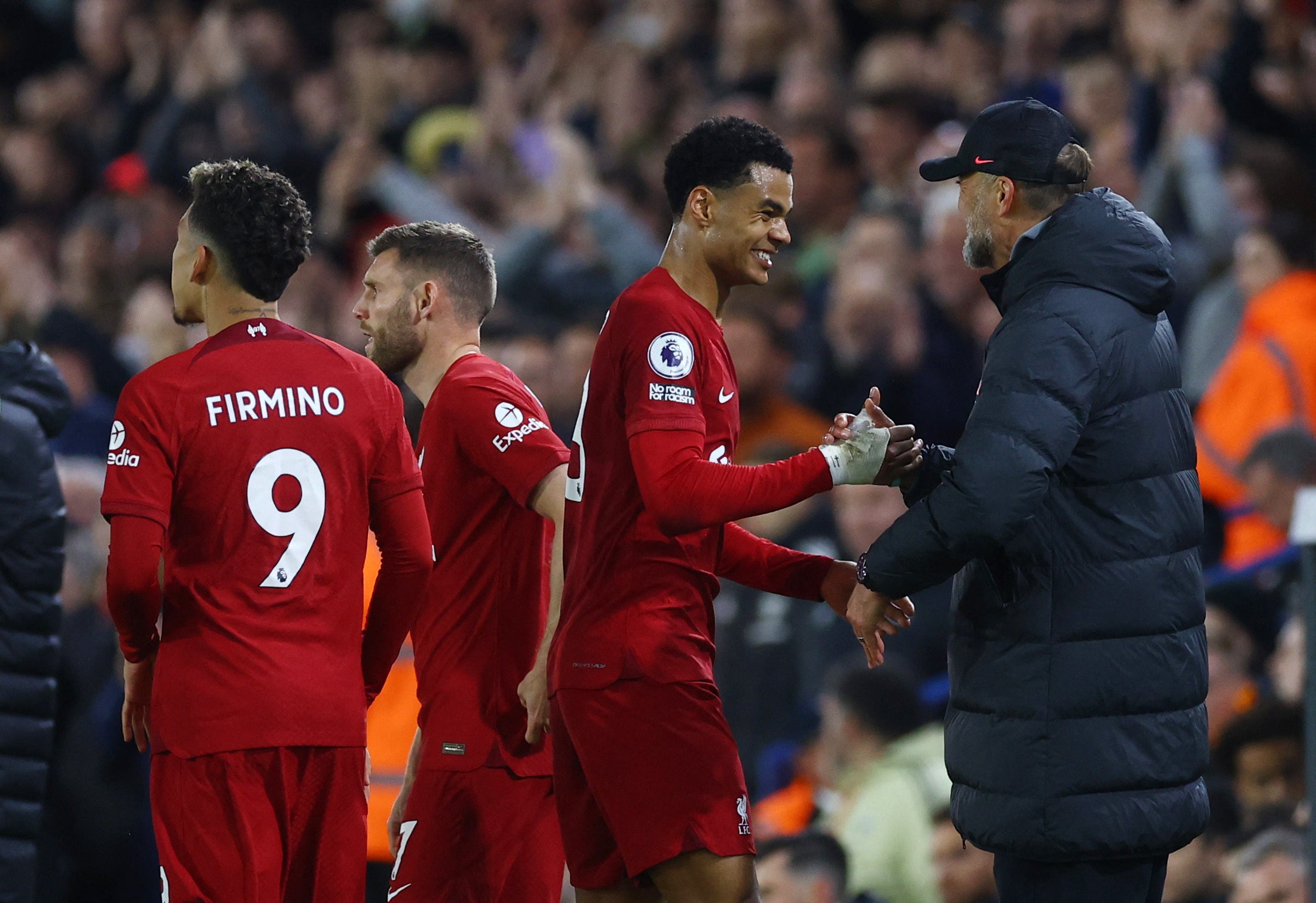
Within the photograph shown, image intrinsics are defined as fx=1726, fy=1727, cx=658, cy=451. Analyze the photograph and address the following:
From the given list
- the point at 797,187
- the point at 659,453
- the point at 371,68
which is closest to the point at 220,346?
the point at 659,453

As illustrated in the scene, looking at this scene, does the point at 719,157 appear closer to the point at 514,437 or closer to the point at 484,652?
the point at 514,437

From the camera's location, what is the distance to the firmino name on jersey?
11.1 ft

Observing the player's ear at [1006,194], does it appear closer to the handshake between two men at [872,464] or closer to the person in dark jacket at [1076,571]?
the person in dark jacket at [1076,571]

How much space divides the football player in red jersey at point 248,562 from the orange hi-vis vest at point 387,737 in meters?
2.13

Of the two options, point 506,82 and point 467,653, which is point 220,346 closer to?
point 467,653

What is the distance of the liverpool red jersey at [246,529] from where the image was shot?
335 centimetres

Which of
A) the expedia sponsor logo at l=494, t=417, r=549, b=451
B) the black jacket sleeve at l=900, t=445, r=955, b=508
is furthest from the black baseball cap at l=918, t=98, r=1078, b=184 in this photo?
the expedia sponsor logo at l=494, t=417, r=549, b=451

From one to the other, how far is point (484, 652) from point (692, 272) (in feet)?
3.44

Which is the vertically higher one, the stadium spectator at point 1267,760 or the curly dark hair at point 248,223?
the curly dark hair at point 248,223

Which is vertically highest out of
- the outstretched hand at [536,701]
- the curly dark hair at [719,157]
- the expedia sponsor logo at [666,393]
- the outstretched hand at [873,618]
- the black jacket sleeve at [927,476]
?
the curly dark hair at [719,157]

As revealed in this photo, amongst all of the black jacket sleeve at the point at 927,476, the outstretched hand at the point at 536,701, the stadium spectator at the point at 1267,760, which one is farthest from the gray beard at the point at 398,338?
the stadium spectator at the point at 1267,760

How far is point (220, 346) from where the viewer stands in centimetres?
346

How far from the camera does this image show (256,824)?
11.0 feet

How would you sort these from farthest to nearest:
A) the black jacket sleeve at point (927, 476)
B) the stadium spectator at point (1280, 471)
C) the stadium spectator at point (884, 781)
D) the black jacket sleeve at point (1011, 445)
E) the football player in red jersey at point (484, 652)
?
the stadium spectator at point (1280, 471)
the stadium spectator at point (884, 781)
the football player in red jersey at point (484, 652)
the black jacket sleeve at point (927, 476)
the black jacket sleeve at point (1011, 445)
